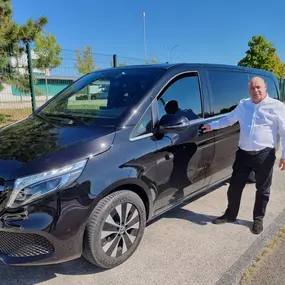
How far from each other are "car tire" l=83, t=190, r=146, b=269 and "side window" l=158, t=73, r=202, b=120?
940 mm

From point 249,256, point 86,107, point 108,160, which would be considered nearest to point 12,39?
point 86,107

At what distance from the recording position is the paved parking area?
2.58m

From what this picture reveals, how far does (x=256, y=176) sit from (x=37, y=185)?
7.80 feet

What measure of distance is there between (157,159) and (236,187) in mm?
1210

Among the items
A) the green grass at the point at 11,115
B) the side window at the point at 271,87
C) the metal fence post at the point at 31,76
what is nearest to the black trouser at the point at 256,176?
the side window at the point at 271,87

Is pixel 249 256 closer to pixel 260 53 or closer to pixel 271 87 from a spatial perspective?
pixel 271 87

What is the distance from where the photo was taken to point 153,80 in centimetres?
312

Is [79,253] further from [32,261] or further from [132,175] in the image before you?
[132,175]

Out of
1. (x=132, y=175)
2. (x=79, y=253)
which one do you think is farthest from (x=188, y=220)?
(x=79, y=253)

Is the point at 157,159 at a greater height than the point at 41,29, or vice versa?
the point at 41,29

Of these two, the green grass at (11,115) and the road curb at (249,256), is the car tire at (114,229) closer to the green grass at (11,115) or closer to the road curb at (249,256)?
the road curb at (249,256)

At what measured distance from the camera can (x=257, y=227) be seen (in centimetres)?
334

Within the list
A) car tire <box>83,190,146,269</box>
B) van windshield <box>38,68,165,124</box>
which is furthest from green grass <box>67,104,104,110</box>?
car tire <box>83,190,146,269</box>

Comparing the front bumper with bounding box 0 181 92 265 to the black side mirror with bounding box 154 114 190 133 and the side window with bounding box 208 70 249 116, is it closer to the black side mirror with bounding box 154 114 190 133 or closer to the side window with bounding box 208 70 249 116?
the black side mirror with bounding box 154 114 190 133
